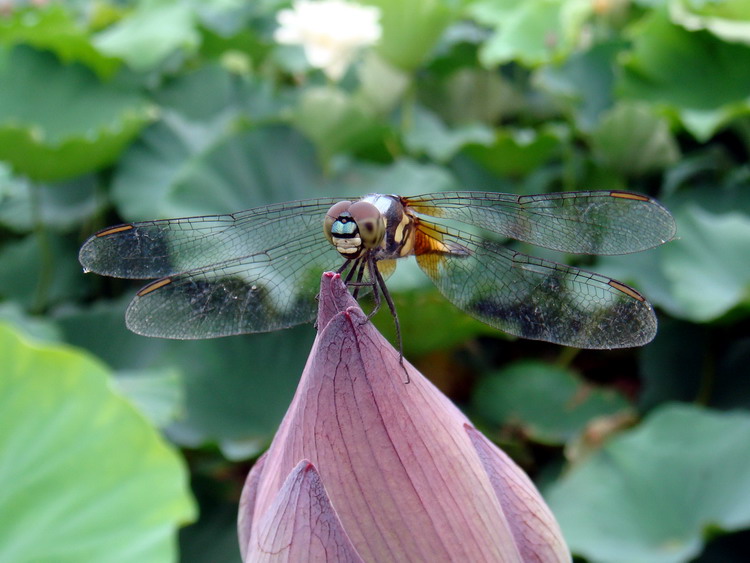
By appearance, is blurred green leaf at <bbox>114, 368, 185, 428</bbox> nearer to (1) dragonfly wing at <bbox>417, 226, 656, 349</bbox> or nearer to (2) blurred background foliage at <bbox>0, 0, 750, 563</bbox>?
(2) blurred background foliage at <bbox>0, 0, 750, 563</bbox>

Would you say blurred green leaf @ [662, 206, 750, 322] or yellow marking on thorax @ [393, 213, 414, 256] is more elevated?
yellow marking on thorax @ [393, 213, 414, 256]

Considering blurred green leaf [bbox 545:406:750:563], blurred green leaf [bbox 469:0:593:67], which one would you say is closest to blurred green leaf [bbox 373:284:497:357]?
blurred green leaf [bbox 545:406:750:563]

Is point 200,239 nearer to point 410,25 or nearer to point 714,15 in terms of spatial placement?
point 410,25

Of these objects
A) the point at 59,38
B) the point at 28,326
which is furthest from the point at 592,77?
the point at 28,326

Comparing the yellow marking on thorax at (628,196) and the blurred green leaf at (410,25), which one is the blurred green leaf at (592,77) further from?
the yellow marking on thorax at (628,196)

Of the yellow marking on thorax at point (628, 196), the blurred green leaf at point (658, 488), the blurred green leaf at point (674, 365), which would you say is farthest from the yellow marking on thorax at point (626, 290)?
the blurred green leaf at point (674, 365)

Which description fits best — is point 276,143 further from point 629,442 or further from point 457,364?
point 629,442
